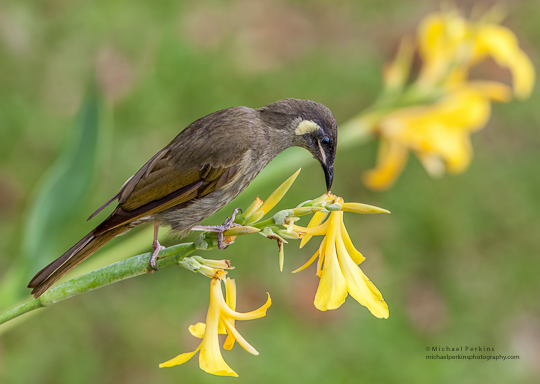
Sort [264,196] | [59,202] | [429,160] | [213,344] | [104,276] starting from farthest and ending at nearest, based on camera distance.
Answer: [264,196]
[429,160]
[59,202]
[213,344]
[104,276]

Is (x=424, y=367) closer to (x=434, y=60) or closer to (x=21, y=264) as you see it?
(x=434, y=60)

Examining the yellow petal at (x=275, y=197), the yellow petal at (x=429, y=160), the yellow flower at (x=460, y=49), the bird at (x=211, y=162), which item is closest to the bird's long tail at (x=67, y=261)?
the bird at (x=211, y=162)

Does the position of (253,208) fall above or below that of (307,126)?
below

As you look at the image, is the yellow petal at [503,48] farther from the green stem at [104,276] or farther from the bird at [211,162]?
the green stem at [104,276]

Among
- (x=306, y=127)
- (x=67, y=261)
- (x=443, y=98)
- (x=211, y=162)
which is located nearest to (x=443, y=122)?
(x=443, y=98)

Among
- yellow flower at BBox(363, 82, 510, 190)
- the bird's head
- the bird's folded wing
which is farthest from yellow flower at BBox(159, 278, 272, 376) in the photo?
yellow flower at BBox(363, 82, 510, 190)

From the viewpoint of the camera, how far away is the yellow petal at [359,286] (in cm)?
112

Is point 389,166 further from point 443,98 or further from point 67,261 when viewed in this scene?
point 67,261

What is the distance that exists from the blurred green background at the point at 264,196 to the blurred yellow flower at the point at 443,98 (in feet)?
4.16

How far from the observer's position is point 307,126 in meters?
1.58

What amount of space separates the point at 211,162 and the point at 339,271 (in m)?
0.50

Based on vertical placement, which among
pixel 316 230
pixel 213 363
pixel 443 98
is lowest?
pixel 213 363

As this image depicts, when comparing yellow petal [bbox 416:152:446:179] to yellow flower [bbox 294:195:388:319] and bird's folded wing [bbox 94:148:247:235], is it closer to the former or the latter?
bird's folded wing [bbox 94:148:247:235]

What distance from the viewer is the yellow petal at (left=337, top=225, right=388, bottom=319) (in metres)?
1.12
